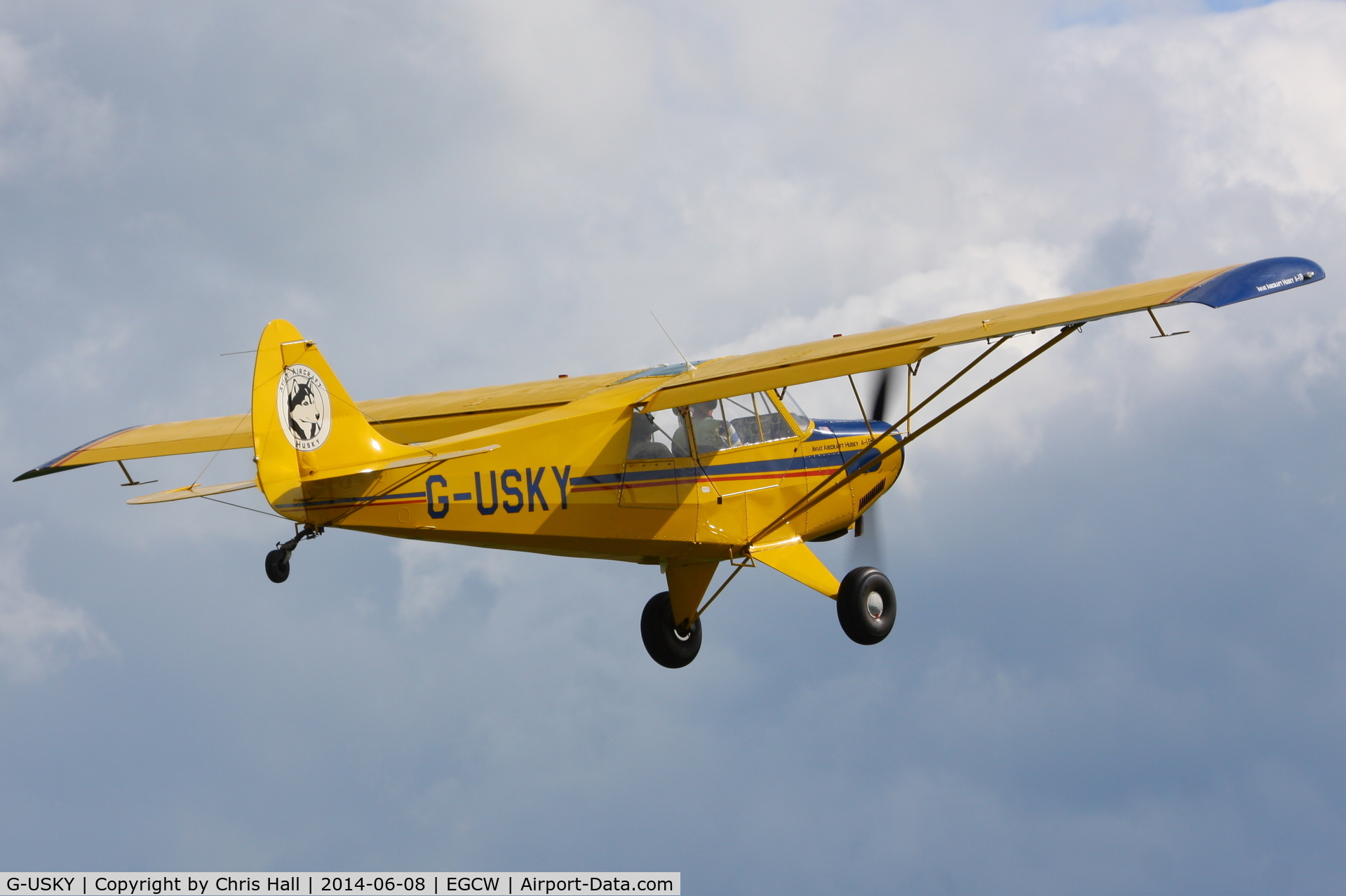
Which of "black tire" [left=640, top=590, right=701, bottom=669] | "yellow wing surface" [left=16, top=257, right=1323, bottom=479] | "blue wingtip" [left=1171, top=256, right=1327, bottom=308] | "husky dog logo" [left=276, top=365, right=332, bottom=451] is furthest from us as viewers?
"black tire" [left=640, top=590, right=701, bottom=669]

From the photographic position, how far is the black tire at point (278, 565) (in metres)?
10.1

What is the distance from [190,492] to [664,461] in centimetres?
362

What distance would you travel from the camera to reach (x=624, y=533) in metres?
10.8

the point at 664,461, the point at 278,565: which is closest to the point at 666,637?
the point at 664,461

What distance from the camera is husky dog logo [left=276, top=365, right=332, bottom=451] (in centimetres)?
1021

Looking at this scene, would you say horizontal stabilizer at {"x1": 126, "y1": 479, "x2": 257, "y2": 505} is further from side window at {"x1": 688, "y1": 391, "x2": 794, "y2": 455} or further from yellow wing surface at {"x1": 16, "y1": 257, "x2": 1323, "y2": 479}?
side window at {"x1": 688, "y1": 391, "x2": 794, "y2": 455}

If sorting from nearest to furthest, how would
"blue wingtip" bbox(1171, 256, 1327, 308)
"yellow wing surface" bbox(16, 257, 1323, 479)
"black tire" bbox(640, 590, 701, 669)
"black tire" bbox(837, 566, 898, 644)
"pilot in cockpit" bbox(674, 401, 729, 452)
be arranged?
"blue wingtip" bbox(1171, 256, 1327, 308) → "yellow wing surface" bbox(16, 257, 1323, 479) → "pilot in cockpit" bbox(674, 401, 729, 452) → "black tire" bbox(837, 566, 898, 644) → "black tire" bbox(640, 590, 701, 669)

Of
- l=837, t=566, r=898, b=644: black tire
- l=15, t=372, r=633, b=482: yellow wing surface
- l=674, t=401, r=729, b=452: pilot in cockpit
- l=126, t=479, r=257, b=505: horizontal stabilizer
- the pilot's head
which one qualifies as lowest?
l=837, t=566, r=898, b=644: black tire

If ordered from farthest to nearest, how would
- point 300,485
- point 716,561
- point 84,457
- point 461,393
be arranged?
point 461,393 → point 84,457 → point 716,561 → point 300,485

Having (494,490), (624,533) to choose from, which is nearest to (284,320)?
(494,490)

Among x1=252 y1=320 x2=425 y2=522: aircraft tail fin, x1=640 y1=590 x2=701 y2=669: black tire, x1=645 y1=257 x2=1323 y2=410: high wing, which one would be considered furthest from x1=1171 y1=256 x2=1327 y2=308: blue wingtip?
x1=252 y1=320 x2=425 y2=522: aircraft tail fin

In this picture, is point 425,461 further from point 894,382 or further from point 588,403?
point 894,382

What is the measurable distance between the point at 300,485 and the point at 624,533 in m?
2.53

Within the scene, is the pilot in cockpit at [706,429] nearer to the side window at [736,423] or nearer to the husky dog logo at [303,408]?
the side window at [736,423]
